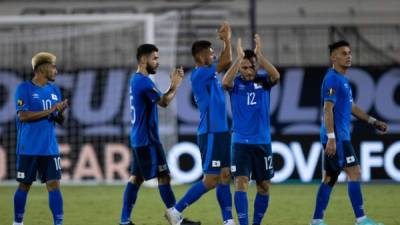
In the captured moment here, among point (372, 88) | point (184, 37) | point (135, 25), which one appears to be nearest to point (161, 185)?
point (372, 88)

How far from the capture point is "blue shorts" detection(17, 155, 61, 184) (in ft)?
34.6

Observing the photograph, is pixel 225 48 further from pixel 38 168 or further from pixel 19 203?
pixel 19 203

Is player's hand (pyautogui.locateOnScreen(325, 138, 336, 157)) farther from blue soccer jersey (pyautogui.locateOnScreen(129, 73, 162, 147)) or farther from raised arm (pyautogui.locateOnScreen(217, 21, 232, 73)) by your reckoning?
blue soccer jersey (pyautogui.locateOnScreen(129, 73, 162, 147))

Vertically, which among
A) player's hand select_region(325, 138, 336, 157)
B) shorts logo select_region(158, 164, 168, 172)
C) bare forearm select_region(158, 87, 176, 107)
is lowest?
shorts logo select_region(158, 164, 168, 172)

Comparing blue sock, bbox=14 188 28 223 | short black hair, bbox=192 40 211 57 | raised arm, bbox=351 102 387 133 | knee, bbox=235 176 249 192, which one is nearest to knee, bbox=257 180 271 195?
knee, bbox=235 176 249 192

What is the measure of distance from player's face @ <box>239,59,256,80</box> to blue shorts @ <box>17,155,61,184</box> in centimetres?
222

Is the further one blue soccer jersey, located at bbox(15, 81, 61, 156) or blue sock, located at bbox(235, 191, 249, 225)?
blue soccer jersey, located at bbox(15, 81, 61, 156)

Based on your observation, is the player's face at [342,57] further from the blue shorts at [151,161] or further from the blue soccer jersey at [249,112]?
the blue shorts at [151,161]

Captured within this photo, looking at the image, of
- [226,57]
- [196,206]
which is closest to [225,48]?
[226,57]

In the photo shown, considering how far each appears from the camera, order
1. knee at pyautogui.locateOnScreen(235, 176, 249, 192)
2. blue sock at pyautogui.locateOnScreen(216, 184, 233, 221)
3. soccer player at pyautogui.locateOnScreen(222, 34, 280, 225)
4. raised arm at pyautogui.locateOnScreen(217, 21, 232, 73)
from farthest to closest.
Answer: blue sock at pyautogui.locateOnScreen(216, 184, 233, 221) < raised arm at pyautogui.locateOnScreen(217, 21, 232, 73) < soccer player at pyautogui.locateOnScreen(222, 34, 280, 225) < knee at pyautogui.locateOnScreen(235, 176, 249, 192)

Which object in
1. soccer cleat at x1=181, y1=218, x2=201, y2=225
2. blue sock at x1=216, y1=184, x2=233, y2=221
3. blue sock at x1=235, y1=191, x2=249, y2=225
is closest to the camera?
blue sock at x1=235, y1=191, x2=249, y2=225

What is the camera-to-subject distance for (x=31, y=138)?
34.9 ft

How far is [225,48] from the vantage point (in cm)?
1081

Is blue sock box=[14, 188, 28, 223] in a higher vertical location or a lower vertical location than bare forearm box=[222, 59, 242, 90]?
lower
